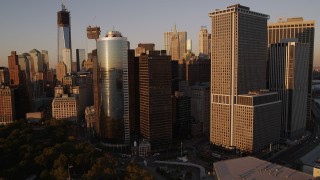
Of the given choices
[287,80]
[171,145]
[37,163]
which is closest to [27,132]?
[37,163]

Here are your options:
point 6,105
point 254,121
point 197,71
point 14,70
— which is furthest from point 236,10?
point 14,70

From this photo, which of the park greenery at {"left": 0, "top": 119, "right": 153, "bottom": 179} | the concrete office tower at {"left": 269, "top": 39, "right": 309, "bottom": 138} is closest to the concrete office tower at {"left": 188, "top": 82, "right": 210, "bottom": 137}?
the concrete office tower at {"left": 269, "top": 39, "right": 309, "bottom": 138}

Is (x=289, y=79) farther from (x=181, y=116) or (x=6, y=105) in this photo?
(x=6, y=105)

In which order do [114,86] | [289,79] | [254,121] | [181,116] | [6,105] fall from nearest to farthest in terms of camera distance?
[254,121]
[114,86]
[289,79]
[181,116]
[6,105]

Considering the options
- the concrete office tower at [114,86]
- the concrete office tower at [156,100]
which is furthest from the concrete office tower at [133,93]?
the concrete office tower at [156,100]

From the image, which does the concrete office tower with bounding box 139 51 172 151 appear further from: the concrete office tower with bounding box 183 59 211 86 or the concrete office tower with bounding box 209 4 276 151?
the concrete office tower with bounding box 183 59 211 86

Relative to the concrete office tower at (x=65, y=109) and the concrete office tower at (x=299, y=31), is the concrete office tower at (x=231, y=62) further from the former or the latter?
the concrete office tower at (x=65, y=109)

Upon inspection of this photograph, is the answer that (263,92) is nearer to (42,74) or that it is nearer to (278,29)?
(278,29)
